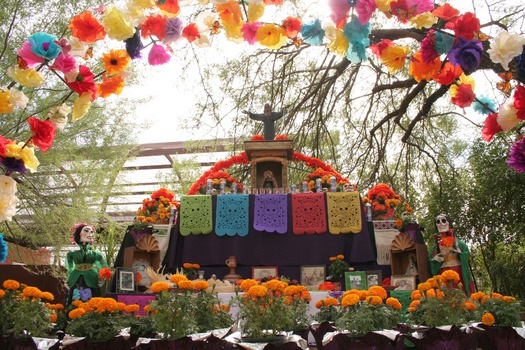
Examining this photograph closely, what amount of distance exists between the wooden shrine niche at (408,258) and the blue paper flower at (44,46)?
4971 millimetres

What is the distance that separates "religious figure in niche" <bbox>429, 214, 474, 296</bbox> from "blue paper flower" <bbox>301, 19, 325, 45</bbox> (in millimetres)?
4146

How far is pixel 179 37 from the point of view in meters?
2.90

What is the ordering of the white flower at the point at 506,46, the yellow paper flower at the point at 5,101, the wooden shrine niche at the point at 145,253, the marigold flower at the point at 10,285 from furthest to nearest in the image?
1. the wooden shrine niche at the point at 145,253
2. the marigold flower at the point at 10,285
3. the yellow paper flower at the point at 5,101
4. the white flower at the point at 506,46

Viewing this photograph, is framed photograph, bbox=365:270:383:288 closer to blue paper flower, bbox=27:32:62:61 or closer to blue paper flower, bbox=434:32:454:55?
blue paper flower, bbox=434:32:454:55

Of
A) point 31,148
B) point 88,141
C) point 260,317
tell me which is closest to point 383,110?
point 88,141

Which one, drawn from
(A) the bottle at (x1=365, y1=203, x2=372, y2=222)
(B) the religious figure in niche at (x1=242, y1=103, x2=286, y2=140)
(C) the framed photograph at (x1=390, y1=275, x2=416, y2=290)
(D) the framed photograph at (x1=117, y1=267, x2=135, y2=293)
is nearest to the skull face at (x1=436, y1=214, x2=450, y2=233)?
(C) the framed photograph at (x1=390, y1=275, x2=416, y2=290)

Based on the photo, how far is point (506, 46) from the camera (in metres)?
2.35

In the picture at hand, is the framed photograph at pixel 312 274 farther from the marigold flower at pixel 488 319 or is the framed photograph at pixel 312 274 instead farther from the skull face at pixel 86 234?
the marigold flower at pixel 488 319

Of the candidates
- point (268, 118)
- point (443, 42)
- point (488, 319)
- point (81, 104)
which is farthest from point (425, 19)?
point (268, 118)

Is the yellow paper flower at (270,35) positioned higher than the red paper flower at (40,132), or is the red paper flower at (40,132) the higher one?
the yellow paper flower at (270,35)

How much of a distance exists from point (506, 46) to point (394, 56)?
67cm

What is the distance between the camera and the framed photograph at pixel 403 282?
244 inches

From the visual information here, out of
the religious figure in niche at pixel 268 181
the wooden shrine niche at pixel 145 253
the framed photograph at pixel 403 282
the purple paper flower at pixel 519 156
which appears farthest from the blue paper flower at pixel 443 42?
the religious figure in niche at pixel 268 181

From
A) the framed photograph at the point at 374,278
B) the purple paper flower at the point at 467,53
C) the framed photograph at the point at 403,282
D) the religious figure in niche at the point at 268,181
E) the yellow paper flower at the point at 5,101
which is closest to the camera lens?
the purple paper flower at the point at 467,53
